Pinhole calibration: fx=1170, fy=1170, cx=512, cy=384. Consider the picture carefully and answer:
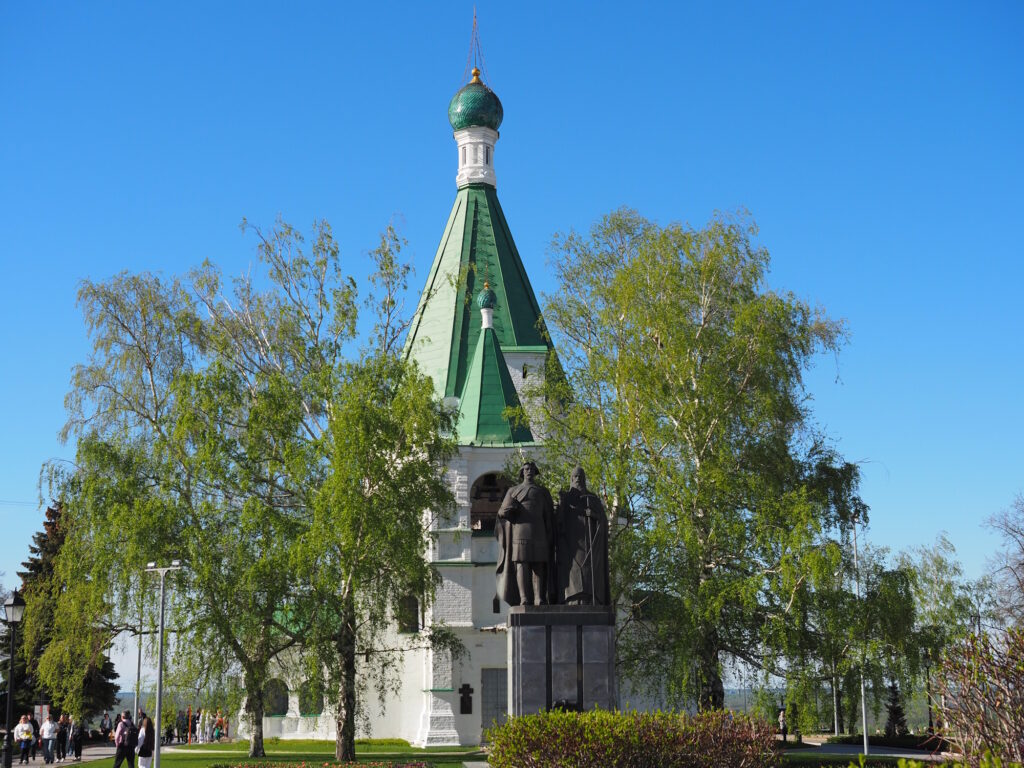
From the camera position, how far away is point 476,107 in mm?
42281

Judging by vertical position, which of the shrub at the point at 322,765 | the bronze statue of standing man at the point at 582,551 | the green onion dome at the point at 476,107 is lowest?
the shrub at the point at 322,765

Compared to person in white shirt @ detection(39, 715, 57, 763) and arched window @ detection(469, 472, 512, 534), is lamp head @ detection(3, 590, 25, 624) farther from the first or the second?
arched window @ detection(469, 472, 512, 534)

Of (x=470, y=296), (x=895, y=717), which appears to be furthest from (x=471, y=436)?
(x=895, y=717)

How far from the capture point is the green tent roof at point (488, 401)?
116 feet

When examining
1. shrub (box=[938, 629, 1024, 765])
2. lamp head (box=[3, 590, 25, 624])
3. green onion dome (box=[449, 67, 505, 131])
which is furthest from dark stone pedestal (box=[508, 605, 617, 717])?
green onion dome (box=[449, 67, 505, 131])

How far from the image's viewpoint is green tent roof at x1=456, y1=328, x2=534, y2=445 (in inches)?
1391

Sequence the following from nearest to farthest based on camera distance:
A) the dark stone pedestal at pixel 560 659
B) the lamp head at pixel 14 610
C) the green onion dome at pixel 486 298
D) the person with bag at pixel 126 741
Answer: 1. the dark stone pedestal at pixel 560 659
2. the lamp head at pixel 14 610
3. the person with bag at pixel 126 741
4. the green onion dome at pixel 486 298

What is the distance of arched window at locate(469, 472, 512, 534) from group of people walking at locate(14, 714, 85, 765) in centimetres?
1225

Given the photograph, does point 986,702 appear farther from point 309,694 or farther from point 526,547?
point 309,694

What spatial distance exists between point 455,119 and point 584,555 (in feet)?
97.9

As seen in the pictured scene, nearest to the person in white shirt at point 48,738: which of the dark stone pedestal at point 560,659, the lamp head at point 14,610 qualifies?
the lamp head at point 14,610

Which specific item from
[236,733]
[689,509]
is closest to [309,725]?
[236,733]

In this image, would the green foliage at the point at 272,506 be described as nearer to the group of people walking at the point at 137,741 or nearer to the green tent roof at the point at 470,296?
the group of people walking at the point at 137,741

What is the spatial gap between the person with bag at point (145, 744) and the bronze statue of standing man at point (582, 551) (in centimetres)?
962
